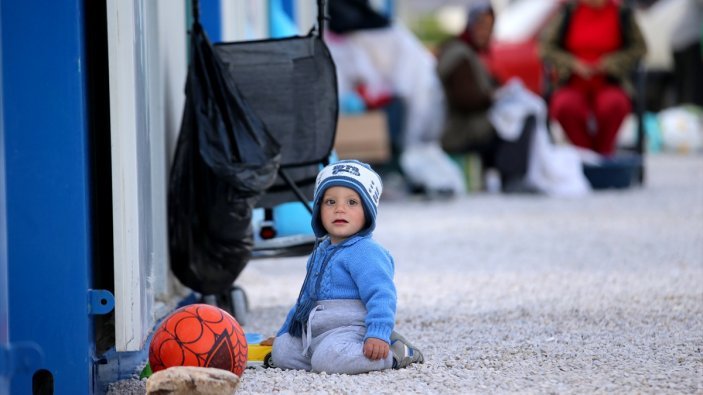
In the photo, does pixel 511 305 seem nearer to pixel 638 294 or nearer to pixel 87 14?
pixel 638 294

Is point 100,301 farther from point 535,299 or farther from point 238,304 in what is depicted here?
point 535,299

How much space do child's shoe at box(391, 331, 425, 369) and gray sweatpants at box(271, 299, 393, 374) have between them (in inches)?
1.1

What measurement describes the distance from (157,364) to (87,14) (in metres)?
1.06

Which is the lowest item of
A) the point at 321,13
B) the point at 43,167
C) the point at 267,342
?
the point at 267,342

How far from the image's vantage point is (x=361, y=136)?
10.4 meters

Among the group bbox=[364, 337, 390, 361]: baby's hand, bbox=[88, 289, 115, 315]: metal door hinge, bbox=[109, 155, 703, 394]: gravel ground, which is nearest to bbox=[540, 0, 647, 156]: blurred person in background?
bbox=[109, 155, 703, 394]: gravel ground

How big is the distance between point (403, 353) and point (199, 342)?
67 centimetres

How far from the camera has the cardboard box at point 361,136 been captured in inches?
408

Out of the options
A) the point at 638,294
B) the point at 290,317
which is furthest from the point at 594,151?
the point at 290,317

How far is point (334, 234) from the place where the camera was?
3898 mm

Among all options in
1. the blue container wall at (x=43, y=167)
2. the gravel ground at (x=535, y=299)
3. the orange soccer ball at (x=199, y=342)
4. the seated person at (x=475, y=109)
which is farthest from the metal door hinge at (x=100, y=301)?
the seated person at (x=475, y=109)

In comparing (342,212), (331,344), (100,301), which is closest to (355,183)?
(342,212)

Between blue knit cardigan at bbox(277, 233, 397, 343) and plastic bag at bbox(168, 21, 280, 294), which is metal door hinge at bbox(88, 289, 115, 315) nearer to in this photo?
blue knit cardigan at bbox(277, 233, 397, 343)

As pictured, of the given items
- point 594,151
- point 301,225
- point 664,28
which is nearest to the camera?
point 301,225
